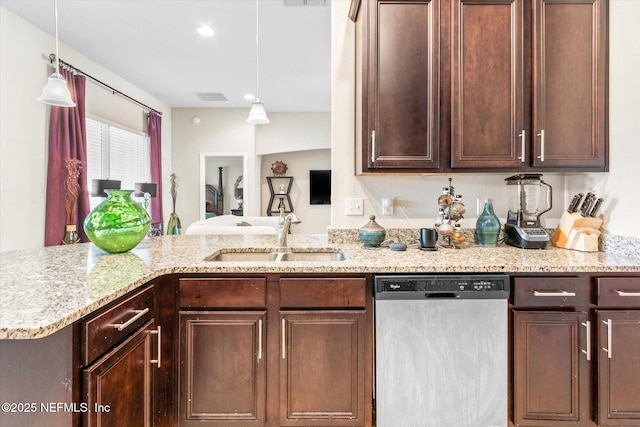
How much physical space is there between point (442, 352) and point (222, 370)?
0.99 meters

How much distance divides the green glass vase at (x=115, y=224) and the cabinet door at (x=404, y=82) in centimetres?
131

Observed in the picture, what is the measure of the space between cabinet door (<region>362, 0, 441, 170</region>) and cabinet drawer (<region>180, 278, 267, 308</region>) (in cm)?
96

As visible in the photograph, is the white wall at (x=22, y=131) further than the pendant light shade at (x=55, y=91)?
Yes

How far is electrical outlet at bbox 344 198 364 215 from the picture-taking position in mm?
2203

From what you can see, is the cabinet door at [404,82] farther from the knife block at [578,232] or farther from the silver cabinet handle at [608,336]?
the silver cabinet handle at [608,336]

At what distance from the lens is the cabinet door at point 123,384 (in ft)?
3.31

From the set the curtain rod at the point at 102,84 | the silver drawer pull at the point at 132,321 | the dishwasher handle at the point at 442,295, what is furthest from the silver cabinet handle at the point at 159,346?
the curtain rod at the point at 102,84

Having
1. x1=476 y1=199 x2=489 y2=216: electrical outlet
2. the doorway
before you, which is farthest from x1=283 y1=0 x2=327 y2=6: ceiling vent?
the doorway

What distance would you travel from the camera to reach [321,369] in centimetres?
151

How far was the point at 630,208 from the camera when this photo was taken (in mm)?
1790

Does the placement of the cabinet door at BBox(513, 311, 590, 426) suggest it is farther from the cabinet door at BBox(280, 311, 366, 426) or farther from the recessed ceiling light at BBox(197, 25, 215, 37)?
the recessed ceiling light at BBox(197, 25, 215, 37)

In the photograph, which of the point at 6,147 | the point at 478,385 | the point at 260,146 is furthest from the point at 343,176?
the point at 260,146

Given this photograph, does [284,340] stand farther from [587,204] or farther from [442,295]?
[587,204]

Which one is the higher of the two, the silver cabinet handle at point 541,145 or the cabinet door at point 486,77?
the cabinet door at point 486,77
